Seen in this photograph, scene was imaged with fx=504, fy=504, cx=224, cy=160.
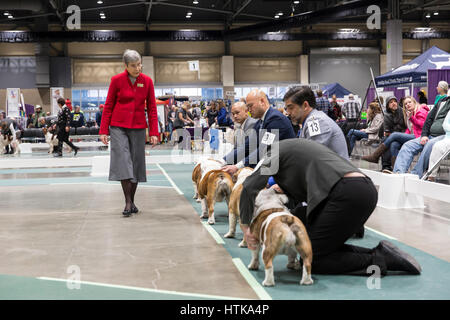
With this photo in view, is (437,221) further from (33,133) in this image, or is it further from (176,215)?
(33,133)

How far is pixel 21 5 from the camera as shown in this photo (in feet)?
79.5

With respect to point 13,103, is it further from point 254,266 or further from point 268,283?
point 268,283

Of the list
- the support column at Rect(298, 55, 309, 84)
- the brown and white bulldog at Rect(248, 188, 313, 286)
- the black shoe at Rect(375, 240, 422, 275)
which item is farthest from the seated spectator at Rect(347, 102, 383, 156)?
the support column at Rect(298, 55, 309, 84)

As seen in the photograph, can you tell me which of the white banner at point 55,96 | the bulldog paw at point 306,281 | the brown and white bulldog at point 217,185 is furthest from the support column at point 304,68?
the bulldog paw at point 306,281

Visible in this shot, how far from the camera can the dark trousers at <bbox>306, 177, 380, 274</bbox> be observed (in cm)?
314

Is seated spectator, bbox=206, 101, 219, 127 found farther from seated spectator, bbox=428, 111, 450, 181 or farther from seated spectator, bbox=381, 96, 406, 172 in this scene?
seated spectator, bbox=428, 111, 450, 181

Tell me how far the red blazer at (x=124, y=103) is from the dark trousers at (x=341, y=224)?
2.93 meters

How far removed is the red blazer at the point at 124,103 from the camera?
558cm

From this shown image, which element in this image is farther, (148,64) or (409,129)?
(148,64)

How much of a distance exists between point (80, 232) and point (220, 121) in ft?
33.6

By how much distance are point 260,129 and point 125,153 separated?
6.01ft

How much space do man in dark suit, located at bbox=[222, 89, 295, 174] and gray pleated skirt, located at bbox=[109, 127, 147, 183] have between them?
1.28m

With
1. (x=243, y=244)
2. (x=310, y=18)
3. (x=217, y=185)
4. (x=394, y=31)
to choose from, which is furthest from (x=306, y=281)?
(x=310, y=18)

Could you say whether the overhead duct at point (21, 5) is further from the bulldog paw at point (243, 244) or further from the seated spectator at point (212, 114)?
the bulldog paw at point (243, 244)
